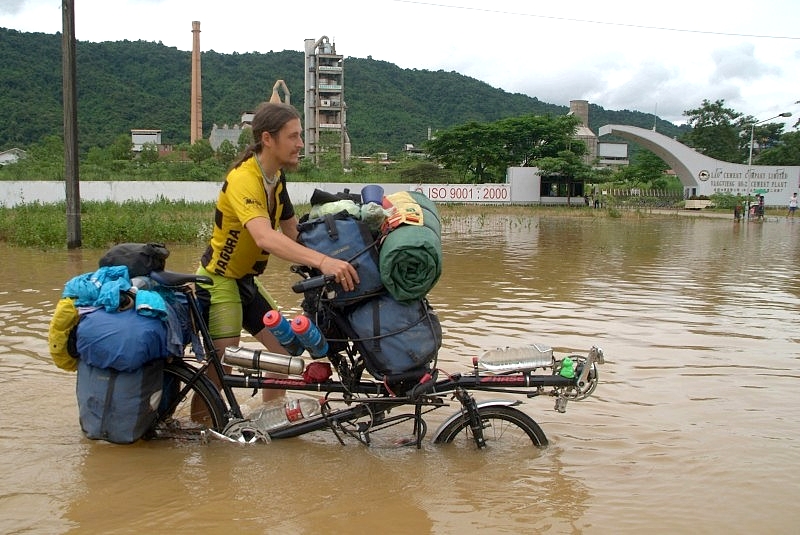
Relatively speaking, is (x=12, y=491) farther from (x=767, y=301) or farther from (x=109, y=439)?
(x=767, y=301)

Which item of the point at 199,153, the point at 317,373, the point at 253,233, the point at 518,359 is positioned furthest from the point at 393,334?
the point at 199,153

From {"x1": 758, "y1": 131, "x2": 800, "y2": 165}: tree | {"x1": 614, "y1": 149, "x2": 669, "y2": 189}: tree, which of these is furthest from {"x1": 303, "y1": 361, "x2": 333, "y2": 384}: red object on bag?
{"x1": 758, "y1": 131, "x2": 800, "y2": 165}: tree

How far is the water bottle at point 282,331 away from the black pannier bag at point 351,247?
0.90 ft

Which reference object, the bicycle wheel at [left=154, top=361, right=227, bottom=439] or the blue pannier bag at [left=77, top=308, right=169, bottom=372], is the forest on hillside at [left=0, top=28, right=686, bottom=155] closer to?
the bicycle wheel at [left=154, top=361, right=227, bottom=439]

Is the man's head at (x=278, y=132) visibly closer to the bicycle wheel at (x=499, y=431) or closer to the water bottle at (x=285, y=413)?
the water bottle at (x=285, y=413)

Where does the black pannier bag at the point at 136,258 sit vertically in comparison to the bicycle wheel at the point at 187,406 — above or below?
above

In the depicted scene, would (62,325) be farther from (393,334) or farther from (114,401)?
(393,334)

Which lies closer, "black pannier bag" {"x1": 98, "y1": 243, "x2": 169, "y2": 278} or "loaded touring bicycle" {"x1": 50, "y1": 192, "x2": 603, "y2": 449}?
"loaded touring bicycle" {"x1": 50, "y1": 192, "x2": 603, "y2": 449}

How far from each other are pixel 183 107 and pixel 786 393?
318 ft

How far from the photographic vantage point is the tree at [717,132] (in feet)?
264

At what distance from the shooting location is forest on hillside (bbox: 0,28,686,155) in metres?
72.1

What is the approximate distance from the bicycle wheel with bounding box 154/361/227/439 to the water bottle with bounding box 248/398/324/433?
0.63 feet

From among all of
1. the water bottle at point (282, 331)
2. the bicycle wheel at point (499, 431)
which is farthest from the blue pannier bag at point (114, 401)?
the bicycle wheel at point (499, 431)

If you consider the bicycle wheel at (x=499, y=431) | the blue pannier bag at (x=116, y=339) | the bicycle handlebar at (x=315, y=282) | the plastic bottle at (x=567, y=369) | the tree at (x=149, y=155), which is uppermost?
the tree at (x=149, y=155)
